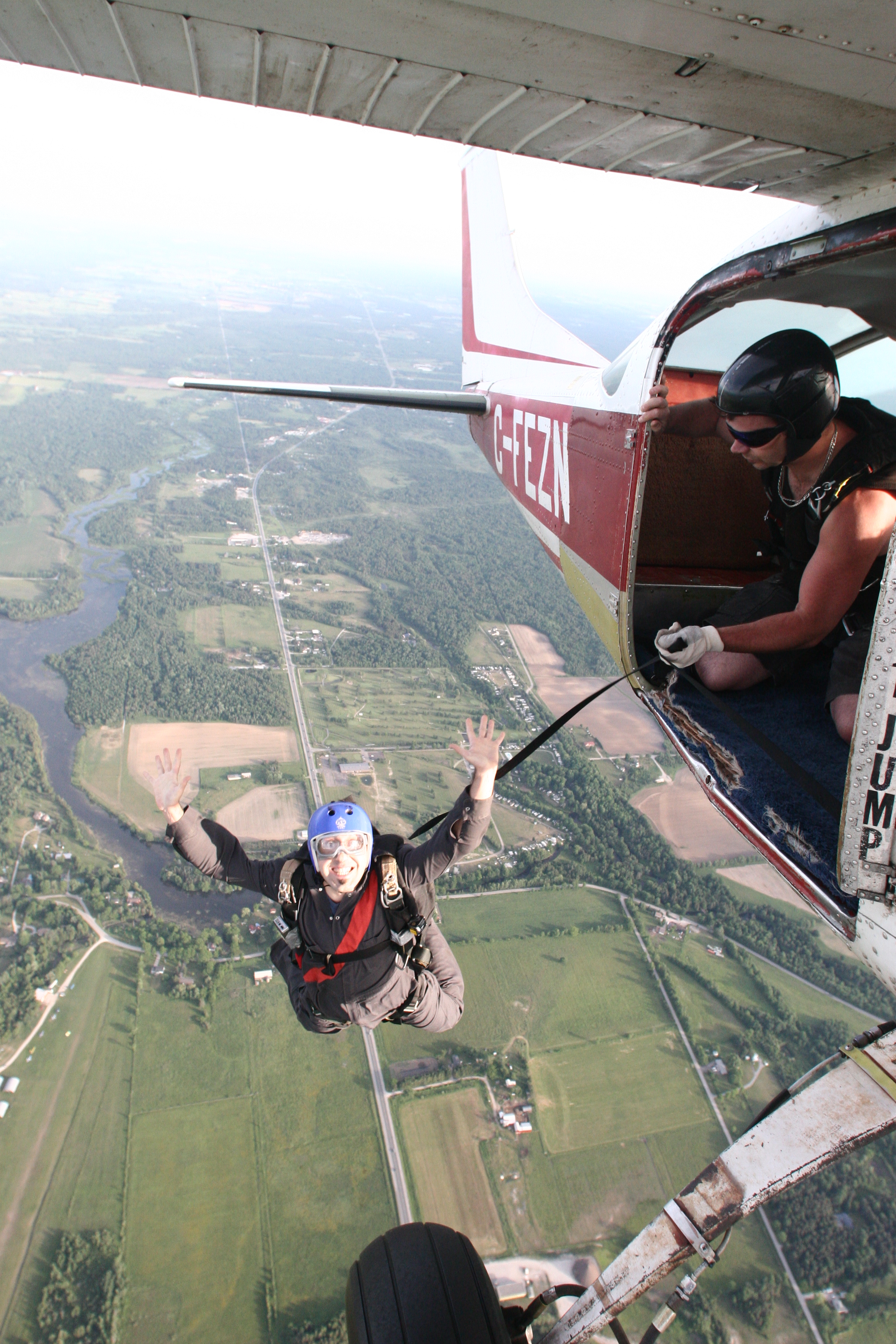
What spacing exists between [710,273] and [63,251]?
695 feet

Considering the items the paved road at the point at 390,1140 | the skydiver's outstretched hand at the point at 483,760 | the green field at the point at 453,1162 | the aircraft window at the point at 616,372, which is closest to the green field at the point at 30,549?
the paved road at the point at 390,1140

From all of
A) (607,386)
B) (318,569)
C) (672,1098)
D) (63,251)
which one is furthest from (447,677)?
(63,251)

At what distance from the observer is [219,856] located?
151 inches

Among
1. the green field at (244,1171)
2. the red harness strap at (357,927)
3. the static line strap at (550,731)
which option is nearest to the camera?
the red harness strap at (357,927)

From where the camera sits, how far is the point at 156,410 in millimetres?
94875

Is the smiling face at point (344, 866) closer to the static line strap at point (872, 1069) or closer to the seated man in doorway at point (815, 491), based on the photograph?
the seated man in doorway at point (815, 491)

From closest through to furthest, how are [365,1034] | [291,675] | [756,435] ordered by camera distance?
[756,435]
[365,1034]
[291,675]

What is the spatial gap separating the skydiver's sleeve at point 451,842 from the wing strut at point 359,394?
3.79m

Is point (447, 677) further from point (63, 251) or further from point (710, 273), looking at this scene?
point (63, 251)

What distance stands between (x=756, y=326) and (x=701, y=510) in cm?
148

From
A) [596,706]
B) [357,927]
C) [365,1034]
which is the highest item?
[357,927]

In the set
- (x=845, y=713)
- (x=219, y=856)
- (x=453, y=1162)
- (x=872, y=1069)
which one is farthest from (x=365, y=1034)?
(x=872, y=1069)

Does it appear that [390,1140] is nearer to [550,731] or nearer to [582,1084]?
[582,1084]

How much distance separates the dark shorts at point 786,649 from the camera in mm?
3346
